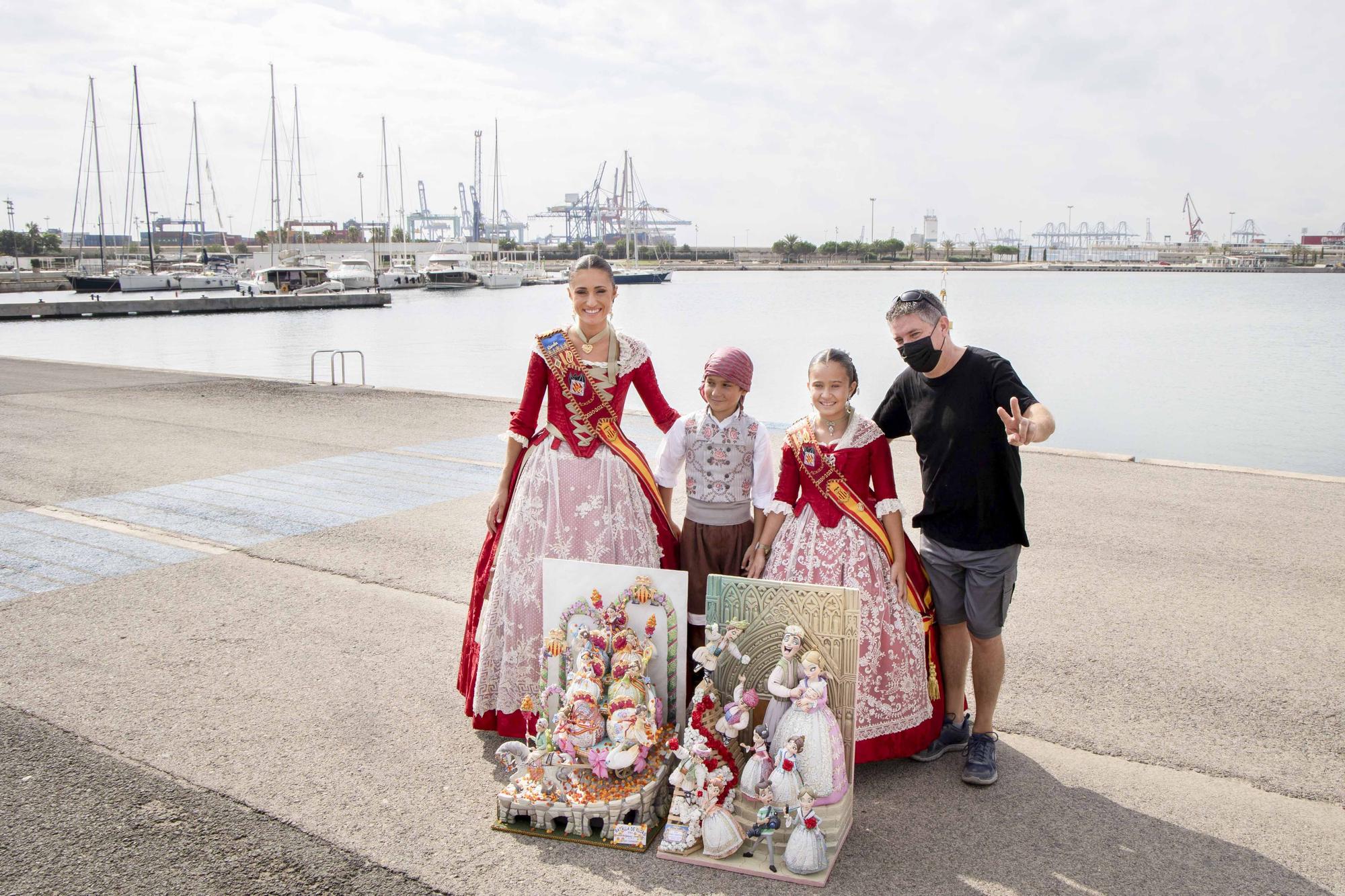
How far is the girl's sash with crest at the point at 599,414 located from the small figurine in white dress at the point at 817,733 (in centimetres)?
95

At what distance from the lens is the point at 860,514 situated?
3.72 m

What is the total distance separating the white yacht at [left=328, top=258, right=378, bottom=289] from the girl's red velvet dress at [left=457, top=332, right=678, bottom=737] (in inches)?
2606

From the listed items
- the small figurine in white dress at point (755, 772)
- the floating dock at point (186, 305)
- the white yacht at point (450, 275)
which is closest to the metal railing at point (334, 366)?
the small figurine in white dress at point (755, 772)

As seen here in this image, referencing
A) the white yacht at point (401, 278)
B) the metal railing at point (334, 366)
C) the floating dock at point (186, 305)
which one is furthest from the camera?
the white yacht at point (401, 278)

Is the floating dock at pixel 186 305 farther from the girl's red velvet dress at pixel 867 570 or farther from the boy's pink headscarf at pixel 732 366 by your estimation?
the girl's red velvet dress at pixel 867 570

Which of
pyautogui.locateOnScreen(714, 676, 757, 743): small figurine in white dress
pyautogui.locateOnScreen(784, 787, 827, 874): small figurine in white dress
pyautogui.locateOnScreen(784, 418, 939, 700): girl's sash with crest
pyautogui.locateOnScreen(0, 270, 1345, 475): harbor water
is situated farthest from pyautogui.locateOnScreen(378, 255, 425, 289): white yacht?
pyautogui.locateOnScreen(784, 787, 827, 874): small figurine in white dress

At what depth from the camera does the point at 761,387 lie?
23.6 m

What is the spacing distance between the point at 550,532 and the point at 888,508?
4.29 ft

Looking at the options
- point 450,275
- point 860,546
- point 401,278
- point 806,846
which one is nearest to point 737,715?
point 806,846

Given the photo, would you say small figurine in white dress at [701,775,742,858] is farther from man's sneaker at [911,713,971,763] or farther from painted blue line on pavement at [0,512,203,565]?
painted blue line on pavement at [0,512,203,565]

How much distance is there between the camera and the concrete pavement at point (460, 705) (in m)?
3.23

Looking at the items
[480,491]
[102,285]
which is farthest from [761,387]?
[102,285]

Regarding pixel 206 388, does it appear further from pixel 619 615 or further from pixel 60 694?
pixel 619 615

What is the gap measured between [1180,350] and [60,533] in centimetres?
3758
